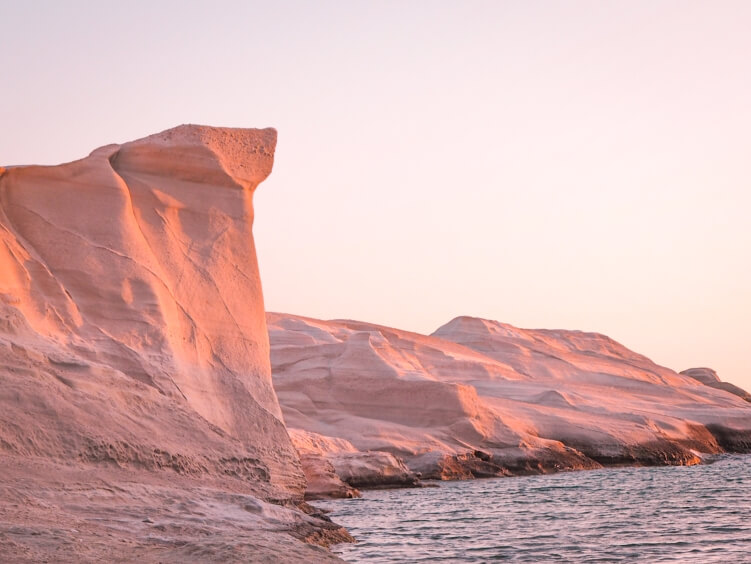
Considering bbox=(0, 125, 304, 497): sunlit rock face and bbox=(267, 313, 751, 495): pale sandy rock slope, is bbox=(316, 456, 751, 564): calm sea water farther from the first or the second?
bbox=(267, 313, 751, 495): pale sandy rock slope

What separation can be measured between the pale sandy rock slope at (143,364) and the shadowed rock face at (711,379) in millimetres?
55282

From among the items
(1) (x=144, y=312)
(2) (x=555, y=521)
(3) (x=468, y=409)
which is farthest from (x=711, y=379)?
(1) (x=144, y=312)

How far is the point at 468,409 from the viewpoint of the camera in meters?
34.9

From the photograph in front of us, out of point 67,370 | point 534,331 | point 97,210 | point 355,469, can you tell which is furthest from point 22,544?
point 534,331

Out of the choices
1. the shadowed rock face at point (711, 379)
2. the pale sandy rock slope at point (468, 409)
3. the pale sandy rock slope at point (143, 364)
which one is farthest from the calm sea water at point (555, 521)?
the shadowed rock face at point (711, 379)

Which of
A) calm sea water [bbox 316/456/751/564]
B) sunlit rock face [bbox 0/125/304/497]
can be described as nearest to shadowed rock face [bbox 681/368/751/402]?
calm sea water [bbox 316/456/751/564]

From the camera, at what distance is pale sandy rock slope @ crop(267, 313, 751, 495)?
107 ft

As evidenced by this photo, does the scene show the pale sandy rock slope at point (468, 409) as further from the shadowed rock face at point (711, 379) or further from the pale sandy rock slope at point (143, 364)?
the shadowed rock face at point (711, 379)

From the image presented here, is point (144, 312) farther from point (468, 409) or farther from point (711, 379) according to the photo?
point (711, 379)

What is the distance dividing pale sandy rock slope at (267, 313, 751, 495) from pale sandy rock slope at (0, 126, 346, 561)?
590 cm

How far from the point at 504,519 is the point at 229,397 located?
557cm

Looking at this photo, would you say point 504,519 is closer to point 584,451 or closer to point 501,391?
point 584,451

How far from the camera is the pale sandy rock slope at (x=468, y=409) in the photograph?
32625 mm

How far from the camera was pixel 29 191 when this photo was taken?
1791 cm
